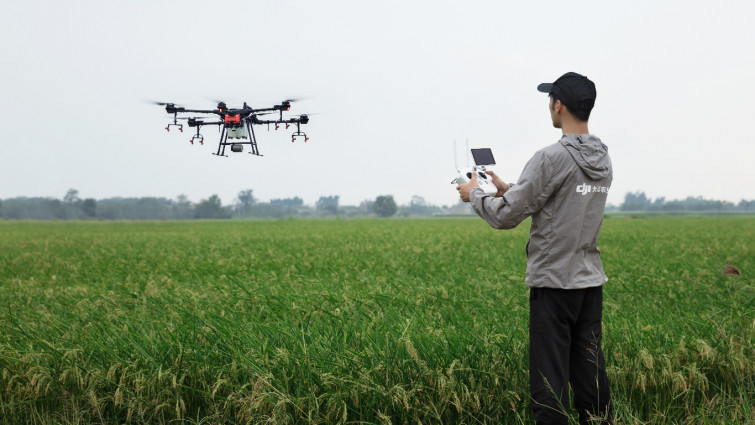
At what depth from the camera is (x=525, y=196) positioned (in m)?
2.90

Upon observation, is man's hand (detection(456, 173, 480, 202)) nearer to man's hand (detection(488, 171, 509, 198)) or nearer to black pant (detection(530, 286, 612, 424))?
man's hand (detection(488, 171, 509, 198))

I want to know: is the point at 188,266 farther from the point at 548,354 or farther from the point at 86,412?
the point at 548,354

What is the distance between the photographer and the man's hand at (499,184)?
316 cm

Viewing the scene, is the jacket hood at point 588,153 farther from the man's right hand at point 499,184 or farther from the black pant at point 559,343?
the black pant at point 559,343

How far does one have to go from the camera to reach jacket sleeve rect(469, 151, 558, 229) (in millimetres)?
2904

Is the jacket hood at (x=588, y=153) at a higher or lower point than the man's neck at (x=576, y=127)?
lower

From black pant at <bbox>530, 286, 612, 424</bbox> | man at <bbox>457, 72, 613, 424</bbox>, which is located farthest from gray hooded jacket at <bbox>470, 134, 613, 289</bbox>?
black pant at <bbox>530, 286, 612, 424</bbox>

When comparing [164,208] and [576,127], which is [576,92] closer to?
[576,127]

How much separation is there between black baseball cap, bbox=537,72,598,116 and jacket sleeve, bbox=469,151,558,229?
363 mm

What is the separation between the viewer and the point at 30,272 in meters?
12.9

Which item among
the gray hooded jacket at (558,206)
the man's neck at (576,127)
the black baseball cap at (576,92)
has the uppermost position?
the black baseball cap at (576,92)

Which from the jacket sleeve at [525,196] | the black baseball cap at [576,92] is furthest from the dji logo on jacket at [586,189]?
the black baseball cap at [576,92]

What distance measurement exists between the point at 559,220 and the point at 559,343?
727 mm

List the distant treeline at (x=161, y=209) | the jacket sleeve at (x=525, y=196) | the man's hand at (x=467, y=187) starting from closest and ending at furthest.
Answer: the jacket sleeve at (x=525, y=196)
the man's hand at (x=467, y=187)
the distant treeline at (x=161, y=209)
